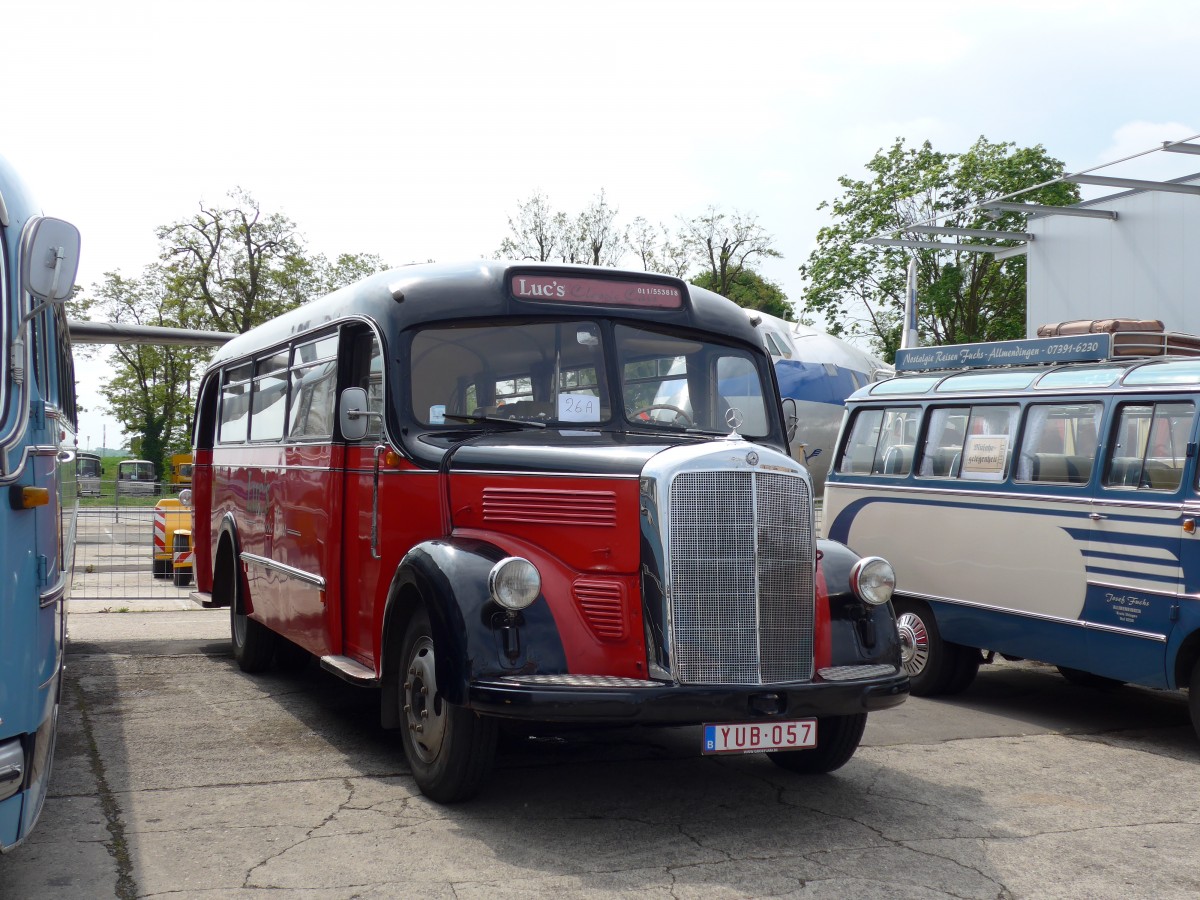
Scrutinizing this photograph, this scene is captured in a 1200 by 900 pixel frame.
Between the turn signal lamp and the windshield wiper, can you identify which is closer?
the turn signal lamp

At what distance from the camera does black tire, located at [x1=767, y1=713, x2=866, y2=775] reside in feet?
22.0

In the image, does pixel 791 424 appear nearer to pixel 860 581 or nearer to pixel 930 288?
pixel 860 581

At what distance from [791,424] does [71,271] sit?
14.5 feet

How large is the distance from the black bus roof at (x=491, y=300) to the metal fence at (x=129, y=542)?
10.1m

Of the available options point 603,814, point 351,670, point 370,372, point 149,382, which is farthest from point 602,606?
point 149,382

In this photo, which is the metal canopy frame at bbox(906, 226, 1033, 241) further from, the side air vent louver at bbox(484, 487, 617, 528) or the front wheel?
the side air vent louver at bbox(484, 487, 617, 528)

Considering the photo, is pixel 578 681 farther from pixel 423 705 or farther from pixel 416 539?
pixel 416 539

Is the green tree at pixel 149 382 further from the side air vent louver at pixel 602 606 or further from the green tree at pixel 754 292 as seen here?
the side air vent louver at pixel 602 606

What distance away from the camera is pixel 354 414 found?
7012 millimetres

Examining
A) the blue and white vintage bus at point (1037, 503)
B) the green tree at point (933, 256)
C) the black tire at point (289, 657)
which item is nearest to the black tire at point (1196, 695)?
the blue and white vintage bus at point (1037, 503)

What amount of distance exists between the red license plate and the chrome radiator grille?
21 cm

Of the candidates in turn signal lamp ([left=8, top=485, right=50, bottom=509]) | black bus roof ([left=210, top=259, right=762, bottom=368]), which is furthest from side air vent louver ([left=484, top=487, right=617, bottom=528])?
turn signal lamp ([left=8, top=485, right=50, bottom=509])

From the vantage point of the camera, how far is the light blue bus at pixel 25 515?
4.39m

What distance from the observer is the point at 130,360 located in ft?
182
